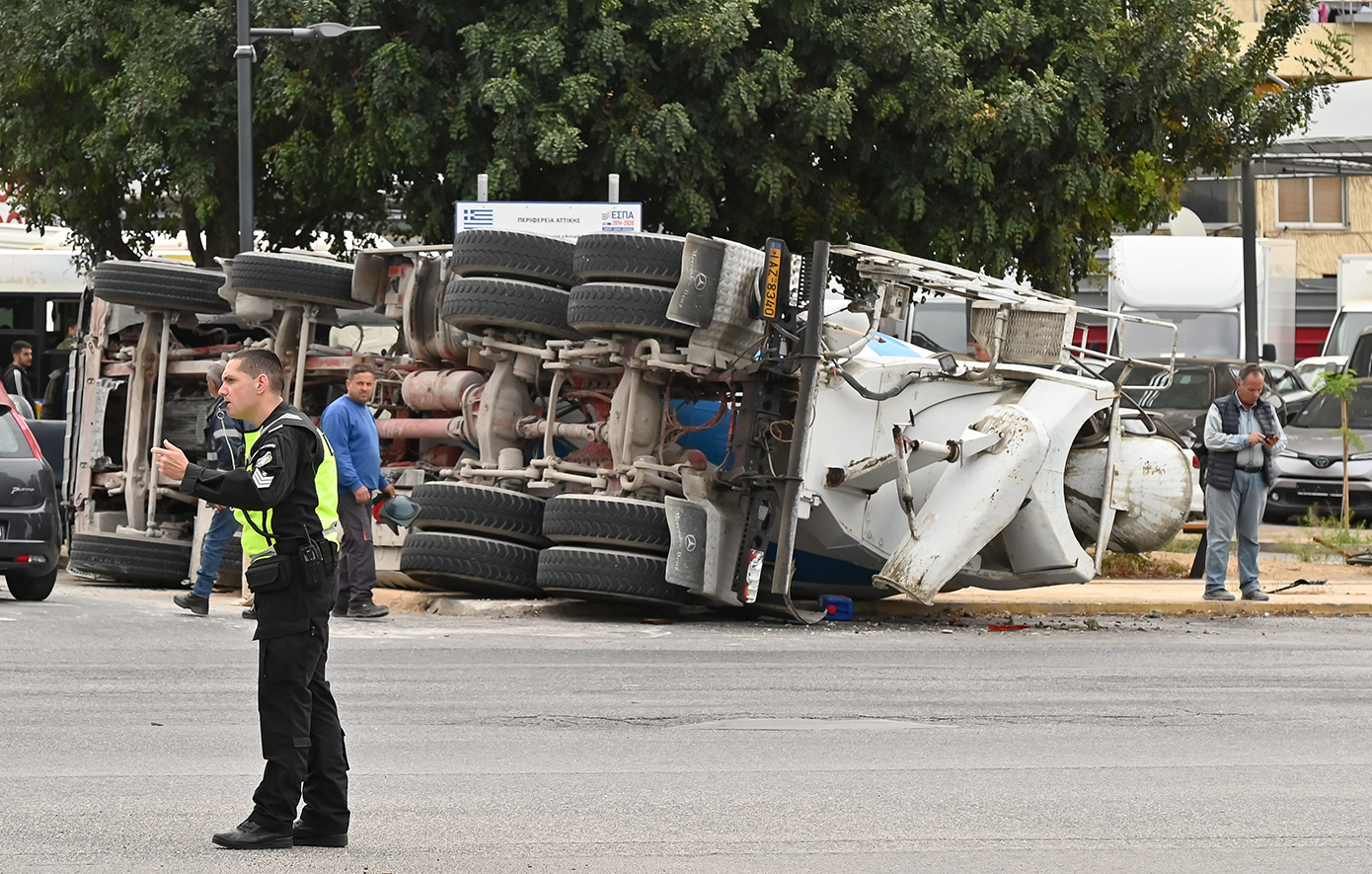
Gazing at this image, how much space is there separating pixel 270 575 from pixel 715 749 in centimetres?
261

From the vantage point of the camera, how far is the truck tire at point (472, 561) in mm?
13961

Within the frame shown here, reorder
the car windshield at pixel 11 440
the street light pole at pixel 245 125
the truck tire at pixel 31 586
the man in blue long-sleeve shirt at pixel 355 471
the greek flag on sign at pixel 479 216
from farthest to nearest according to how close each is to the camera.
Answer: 1. the street light pole at pixel 245 125
2. the greek flag on sign at pixel 479 216
3. the car windshield at pixel 11 440
4. the truck tire at pixel 31 586
5. the man in blue long-sleeve shirt at pixel 355 471

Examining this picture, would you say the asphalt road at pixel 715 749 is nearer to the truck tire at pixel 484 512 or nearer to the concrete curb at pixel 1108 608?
the truck tire at pixel 484 512

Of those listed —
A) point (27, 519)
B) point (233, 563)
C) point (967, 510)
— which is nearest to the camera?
point (967, 510)

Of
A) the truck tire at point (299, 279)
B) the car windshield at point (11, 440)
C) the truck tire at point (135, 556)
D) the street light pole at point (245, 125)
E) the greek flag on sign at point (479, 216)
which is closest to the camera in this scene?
the car windshield at point (11, 440)

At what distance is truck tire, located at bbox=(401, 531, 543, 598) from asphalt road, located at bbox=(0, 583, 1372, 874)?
598 millimetres

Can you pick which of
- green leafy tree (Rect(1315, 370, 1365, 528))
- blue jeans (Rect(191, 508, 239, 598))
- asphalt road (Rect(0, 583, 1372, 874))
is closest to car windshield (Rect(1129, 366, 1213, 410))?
green leafy tree (Rect(1315, 370, 1365, 528))

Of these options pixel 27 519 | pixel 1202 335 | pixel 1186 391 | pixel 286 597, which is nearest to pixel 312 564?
pixel 286 597

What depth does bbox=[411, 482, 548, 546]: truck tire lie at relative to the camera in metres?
14.0

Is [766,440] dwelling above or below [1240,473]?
above

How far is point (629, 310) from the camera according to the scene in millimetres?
13312

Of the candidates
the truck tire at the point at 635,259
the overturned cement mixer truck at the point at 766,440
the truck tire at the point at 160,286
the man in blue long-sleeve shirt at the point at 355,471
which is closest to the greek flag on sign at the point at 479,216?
the truck tire at the point at 160,286

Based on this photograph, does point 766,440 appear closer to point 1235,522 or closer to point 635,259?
point 635,259

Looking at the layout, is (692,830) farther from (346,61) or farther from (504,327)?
(346,61)
